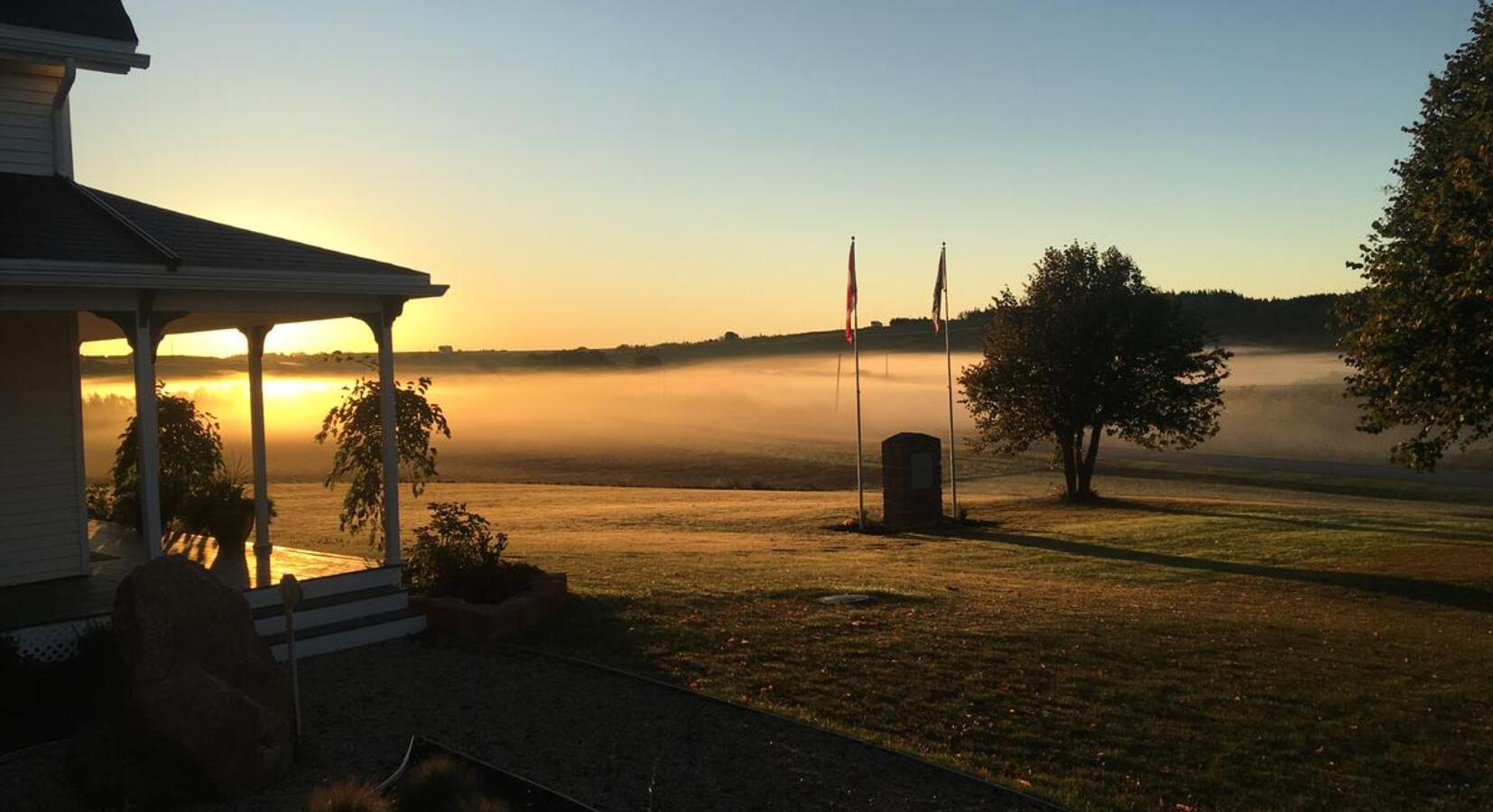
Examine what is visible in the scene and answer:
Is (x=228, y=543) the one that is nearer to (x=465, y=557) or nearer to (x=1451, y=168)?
(x=465, y=557)

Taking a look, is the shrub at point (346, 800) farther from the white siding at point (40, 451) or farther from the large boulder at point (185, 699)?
the white siding at point (40, 451)

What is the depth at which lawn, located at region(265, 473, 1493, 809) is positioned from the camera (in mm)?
8625

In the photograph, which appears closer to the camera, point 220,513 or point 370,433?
point 370,433

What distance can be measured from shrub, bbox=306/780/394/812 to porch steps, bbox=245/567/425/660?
431 cm

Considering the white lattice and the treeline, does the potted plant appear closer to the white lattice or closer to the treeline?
the white lattice

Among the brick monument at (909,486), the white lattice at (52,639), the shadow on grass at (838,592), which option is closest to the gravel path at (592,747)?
the white lattice at (52,639)

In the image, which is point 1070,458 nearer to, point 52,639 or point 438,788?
point 52,639

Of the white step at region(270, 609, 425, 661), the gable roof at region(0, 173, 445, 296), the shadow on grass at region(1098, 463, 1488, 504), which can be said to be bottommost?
the shadow on grass at region(1098, 463, 1488, 504)

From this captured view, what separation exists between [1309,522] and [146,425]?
2804cm

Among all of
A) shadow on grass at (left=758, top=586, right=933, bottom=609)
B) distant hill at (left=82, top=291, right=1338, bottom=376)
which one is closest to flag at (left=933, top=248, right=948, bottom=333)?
shadow on grass at (left=758, top=586, right=933, bottom=609)

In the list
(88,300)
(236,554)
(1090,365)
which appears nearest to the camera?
(88,300)

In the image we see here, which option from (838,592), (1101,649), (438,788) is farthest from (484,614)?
(1101,649)

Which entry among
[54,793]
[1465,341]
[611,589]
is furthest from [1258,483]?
[54,793]

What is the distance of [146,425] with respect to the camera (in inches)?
412
